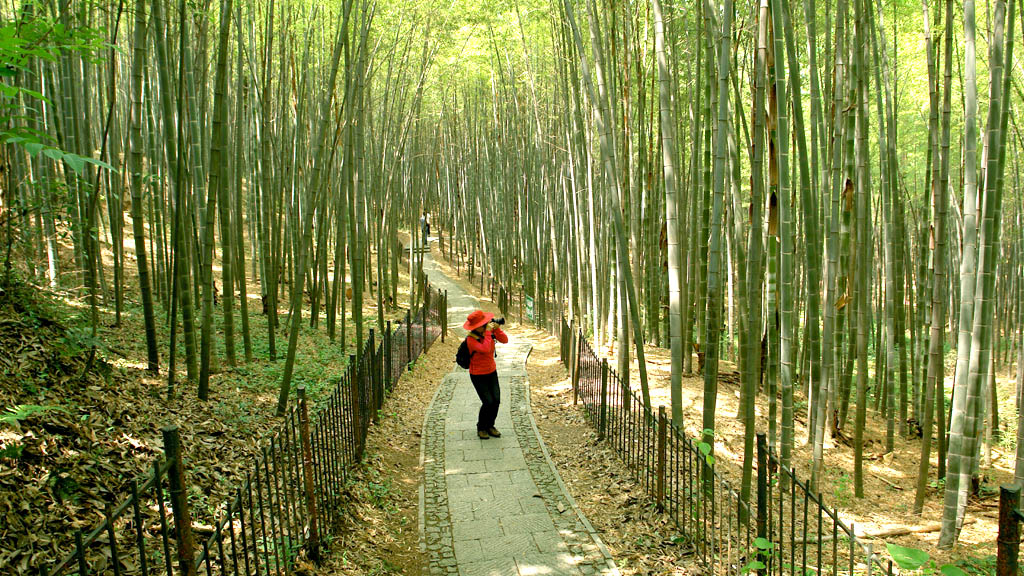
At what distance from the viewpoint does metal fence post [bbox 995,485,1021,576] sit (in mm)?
1692

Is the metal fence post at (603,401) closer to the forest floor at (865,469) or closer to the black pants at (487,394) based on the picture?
the forest floor at (865,469)

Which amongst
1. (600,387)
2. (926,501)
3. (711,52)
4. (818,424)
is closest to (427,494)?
(600,387)

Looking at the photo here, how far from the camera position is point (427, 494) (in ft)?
13.5

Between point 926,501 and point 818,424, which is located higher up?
point 818,424

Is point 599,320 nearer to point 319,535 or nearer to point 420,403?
point 420,403

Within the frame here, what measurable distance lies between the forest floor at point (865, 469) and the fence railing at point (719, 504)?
0.60ft

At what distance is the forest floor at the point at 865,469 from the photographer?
410 centimetres

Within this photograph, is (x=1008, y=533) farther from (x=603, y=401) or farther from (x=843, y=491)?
(x=843, y=491)

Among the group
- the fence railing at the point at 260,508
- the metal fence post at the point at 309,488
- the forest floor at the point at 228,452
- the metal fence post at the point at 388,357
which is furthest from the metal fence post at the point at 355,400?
the metal fence post at the point at 388,357

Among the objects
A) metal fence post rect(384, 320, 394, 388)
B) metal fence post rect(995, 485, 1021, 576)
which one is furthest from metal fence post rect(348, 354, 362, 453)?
metal fence post rect(995, 485, 1021, 576)

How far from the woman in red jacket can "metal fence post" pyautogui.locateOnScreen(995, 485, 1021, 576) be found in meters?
3.53

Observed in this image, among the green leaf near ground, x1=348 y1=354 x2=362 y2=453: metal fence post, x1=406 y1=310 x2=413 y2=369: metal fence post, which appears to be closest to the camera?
the green leaf near ground

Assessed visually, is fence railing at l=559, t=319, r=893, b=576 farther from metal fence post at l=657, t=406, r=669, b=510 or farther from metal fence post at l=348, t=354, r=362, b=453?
metal fence post at l=348, t=354, r=362, b=453

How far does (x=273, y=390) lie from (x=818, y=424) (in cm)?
392
